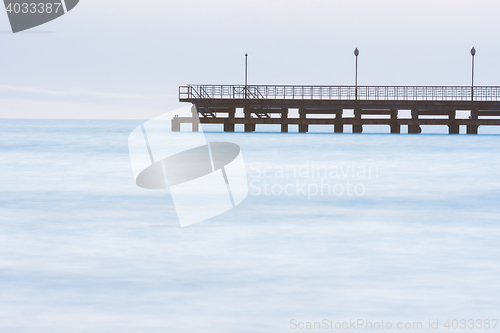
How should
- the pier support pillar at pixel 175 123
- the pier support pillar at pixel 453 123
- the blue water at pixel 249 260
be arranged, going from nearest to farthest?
the blue water at pixel 249 260
the pier support pillar at pixel 453 123
the pier support pillar at pixel 175 123

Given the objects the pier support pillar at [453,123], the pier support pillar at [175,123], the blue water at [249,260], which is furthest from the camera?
the pier support pillar at [175,123]

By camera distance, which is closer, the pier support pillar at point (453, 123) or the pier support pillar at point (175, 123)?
the pier support pillar at point (453, 123)

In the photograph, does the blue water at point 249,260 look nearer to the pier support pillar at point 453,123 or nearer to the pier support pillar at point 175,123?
the pier support pillar at point 453,123

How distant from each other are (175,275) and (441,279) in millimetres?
3247

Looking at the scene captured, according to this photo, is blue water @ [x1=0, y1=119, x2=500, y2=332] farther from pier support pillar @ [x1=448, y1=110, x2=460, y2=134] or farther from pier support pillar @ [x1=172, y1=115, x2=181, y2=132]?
pier support pillar @ [x1=172, y1=115, x2=181, y2=132]

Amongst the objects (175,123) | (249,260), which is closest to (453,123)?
(175,123)

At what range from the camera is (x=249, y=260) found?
990cm

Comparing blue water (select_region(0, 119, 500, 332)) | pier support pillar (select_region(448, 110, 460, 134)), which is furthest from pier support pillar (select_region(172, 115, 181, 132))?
blue water (select_region(0, 119, 500, 332))

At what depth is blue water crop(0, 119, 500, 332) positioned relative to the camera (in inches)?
281


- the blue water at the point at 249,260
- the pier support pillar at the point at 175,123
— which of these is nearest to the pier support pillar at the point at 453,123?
the pier support pillar at the point at 175,123

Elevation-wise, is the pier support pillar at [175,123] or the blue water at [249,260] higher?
the blue water at [249,260]

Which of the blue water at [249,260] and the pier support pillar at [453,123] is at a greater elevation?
the blue water at [249,260]

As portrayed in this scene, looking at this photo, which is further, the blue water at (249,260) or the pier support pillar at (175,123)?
the pier support pillar at (175,123)

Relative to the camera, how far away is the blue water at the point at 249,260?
713 centimetres
